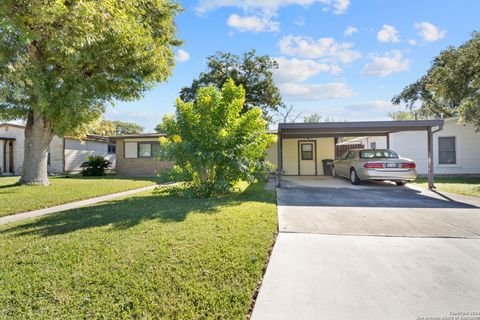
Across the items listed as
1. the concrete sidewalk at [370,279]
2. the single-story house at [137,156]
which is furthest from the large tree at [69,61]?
the concrete sidewalk at [370,279]

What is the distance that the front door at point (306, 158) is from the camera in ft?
55.0

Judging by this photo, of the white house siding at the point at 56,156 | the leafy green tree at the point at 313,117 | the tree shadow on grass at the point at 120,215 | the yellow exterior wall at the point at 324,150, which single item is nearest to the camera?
the tree shadow on grass at the point at 120,215

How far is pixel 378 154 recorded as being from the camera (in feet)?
34.8

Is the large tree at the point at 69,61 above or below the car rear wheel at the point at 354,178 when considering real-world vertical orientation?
above

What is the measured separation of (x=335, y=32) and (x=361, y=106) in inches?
1579

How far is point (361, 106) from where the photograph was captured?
47625 millimetres

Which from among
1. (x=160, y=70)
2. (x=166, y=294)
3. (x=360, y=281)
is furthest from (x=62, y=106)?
(x=360, y=281)

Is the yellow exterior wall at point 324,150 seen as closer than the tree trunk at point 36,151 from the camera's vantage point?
No

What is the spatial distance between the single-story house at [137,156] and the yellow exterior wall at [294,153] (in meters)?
7.37

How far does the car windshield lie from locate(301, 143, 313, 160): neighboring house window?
594cm

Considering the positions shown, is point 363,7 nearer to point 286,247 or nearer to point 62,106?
point 286,247

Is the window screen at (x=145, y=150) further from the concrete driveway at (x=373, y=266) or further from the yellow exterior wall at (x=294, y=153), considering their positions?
the concrete driveway at (x=373, y=266)

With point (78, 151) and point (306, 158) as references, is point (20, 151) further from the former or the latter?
point (306, 158)

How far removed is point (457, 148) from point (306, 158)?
7785 millimetres
